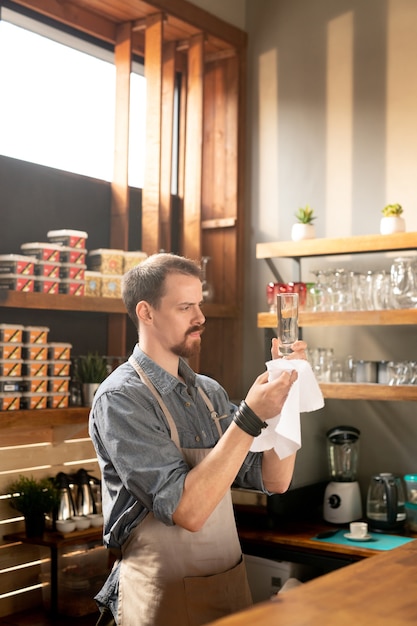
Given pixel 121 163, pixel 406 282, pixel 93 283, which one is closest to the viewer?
pixel 406 282

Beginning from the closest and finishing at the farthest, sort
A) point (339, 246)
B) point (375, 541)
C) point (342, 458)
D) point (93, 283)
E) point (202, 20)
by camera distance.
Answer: point (375, 541), point (93, 283), point (339, 246), point (342, 458), point (202, 20)

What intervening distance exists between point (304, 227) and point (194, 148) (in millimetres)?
805

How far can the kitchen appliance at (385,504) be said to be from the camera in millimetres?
3676

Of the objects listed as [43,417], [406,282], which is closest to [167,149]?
[406,282]

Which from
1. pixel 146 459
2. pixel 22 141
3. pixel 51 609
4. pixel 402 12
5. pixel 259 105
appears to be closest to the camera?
pixel 146 459

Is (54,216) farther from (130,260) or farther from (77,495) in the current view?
(77,495)

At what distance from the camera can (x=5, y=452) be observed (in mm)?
3617

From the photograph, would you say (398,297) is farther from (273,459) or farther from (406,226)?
(273,459)

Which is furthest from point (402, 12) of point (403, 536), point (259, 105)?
point (403, 536)

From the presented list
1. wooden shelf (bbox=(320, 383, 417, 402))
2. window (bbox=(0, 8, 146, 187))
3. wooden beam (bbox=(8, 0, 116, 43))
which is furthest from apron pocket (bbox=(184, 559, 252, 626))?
wooden beam (bbox=(8, 0, 116, 43))

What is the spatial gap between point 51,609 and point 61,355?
1.07 metres

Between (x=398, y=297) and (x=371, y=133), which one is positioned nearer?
(x=398, y=297)

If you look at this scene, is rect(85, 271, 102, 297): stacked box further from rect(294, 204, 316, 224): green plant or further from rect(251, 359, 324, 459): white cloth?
rect(251, 359, 324, 459): white cloth

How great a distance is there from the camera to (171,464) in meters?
2.10
